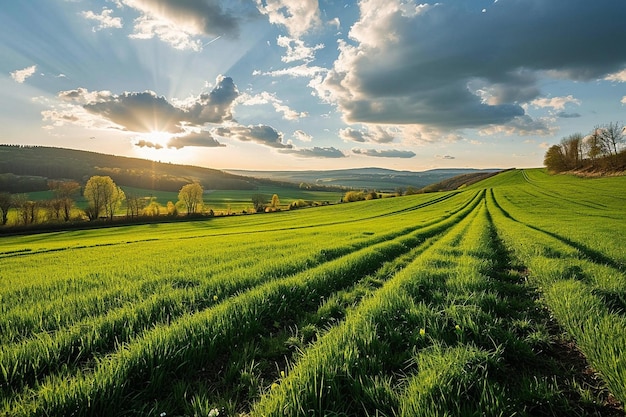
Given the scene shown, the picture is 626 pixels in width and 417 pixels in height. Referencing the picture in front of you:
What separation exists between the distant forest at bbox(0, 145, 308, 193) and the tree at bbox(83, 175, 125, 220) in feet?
235

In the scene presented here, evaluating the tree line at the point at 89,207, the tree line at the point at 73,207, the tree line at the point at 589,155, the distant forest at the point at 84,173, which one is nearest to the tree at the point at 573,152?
the tree line at the point at 589,155

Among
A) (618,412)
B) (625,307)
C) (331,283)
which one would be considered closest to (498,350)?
(618,412)

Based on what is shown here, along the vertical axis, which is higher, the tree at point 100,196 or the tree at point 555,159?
the tree at point 555,159

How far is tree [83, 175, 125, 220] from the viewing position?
77062 mm

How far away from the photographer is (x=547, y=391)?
10.8 ft

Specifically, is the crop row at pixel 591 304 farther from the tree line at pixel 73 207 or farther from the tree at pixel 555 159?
the tree at pixel 555 159

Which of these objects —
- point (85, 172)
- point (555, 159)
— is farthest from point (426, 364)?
point (85, 172)

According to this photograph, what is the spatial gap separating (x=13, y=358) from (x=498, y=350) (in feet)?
20.7

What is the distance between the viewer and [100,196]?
78.2 meters

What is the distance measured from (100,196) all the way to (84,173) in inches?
4338

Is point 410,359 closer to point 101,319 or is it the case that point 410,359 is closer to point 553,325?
point 553,325

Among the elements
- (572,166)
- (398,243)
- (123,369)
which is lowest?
(398,243)

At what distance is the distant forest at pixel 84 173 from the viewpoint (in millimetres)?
130125

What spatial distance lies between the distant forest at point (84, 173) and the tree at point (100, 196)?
71.5 metres
